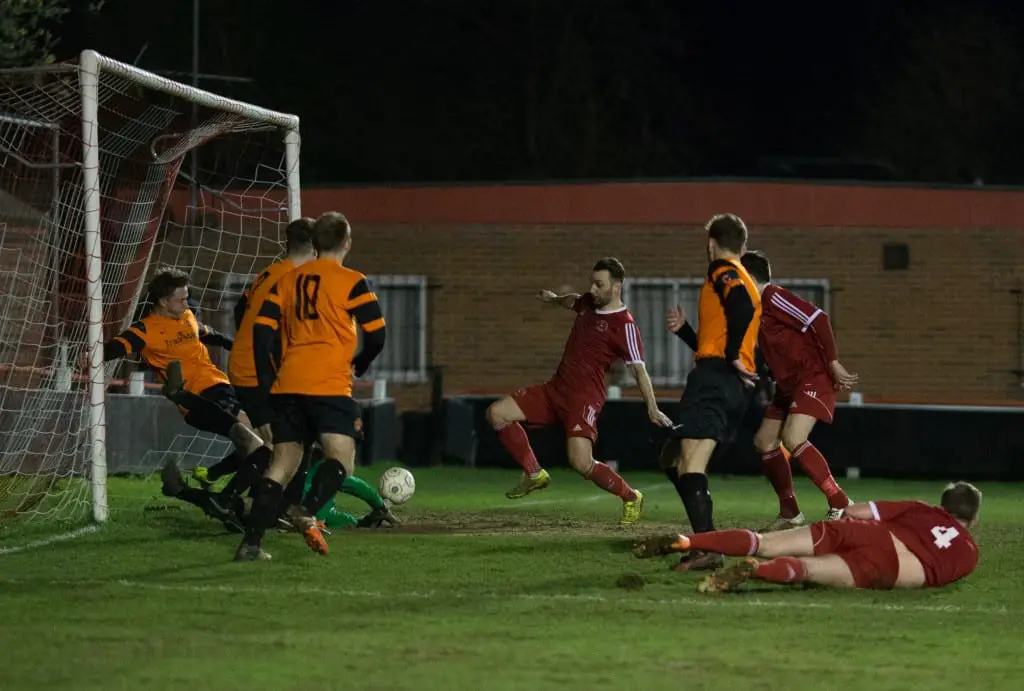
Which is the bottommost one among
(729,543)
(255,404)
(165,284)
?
(729,543)

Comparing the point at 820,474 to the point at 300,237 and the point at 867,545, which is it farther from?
the point at 300,237

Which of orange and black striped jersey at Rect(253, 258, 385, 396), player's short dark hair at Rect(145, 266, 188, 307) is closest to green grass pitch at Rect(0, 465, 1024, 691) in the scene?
orange and black striped jersey at Rect(253, 258, 385, 396)

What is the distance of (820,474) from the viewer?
11.3 meters

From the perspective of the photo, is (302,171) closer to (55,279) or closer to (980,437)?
(980,437)

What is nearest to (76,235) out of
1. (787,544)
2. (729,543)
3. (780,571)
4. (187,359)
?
(187,359)

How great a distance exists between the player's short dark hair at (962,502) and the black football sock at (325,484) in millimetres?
3265

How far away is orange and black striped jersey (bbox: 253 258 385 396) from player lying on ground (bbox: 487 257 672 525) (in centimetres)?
235

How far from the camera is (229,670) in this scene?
644 cm

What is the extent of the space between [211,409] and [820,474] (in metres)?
4.02

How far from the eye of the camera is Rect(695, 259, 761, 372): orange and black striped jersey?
368 inches

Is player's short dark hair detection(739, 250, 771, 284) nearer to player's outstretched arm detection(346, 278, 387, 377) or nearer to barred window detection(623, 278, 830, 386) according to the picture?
player's outstretched arm detection(346, 278, 387, 377)

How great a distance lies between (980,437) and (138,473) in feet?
28.1

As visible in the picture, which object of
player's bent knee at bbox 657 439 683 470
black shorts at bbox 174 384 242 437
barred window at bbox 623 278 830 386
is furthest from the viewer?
barred window at bbox 623 278 830 386

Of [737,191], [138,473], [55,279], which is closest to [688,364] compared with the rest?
[737,191]
